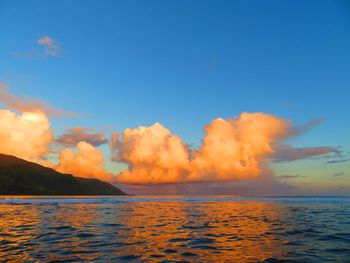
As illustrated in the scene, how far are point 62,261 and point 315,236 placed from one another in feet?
71.4

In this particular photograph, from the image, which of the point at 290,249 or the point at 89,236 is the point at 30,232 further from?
the point at 290,249

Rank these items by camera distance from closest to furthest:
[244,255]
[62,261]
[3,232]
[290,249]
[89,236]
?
[62,261] < [244,255] < [290,249] < [89,236] < [3,232]

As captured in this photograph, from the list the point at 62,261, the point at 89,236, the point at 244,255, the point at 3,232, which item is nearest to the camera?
the point at 62,261

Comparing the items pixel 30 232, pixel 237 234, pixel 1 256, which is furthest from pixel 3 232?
pixel 237 234

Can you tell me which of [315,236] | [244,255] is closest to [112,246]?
[244,255]

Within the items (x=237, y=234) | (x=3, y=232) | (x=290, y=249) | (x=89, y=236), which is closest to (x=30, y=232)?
(x=3, y=232)

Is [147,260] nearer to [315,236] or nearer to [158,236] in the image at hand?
[158,236]

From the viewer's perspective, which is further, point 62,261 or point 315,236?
point 315,236

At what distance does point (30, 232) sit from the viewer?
30.8 m

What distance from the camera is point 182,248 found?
22.9 metres

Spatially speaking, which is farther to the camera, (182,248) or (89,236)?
(89,236)

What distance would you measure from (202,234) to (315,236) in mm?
10071

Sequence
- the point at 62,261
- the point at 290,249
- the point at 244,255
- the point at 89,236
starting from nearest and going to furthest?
the point at 62,261, the point at 244,255, the point at 290,249, the point at 89,236

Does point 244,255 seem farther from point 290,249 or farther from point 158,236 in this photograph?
point 158,236
